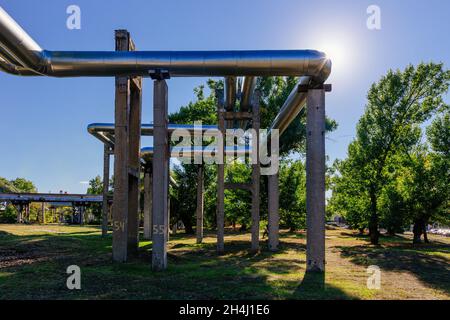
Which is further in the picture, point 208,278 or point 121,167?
point 121,167

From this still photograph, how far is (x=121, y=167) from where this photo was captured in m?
13.9

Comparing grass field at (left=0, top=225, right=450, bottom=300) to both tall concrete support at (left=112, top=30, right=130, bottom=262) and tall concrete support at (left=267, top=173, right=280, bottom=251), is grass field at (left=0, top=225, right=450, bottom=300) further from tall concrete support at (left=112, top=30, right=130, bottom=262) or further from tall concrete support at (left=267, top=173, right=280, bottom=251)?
tall concrete support at (left=267, top=173, right=280, bottom=251)

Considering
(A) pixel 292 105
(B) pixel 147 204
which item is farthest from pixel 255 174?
(B) pixel 147 204

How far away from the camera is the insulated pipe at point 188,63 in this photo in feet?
37.8

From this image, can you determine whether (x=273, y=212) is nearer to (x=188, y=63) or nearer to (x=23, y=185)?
(x=188, y=63)

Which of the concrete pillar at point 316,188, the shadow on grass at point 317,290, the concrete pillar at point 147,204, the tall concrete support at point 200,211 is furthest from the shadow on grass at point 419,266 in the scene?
the concrete pillar at point 147,204

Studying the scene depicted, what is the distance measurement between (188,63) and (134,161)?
6.05 meters

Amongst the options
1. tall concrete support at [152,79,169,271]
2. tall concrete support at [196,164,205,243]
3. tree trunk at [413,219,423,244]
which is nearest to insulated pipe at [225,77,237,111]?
tall concrete support at [152,79,169,271]

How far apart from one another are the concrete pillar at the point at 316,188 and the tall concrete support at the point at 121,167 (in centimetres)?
655

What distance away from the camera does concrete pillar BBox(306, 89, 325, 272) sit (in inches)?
460

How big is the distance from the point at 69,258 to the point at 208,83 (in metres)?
29.5

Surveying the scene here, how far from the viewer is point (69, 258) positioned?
14117 millimetres
